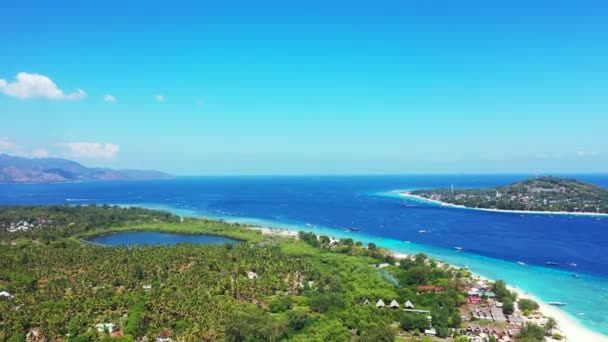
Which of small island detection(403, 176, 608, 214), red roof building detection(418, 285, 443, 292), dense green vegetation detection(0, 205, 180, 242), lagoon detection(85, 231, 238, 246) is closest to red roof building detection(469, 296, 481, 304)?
red roof building detection(418, 285, 443, 292)

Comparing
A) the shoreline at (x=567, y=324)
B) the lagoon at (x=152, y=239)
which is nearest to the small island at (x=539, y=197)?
the shoreline at (x=567, y=324)

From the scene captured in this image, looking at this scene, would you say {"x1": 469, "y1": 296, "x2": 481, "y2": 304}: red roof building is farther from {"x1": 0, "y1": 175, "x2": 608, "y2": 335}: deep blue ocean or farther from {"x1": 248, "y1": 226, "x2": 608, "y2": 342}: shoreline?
{"x1": 0, "y1": 175, "x2": 608, "y2": 335}: deep blue ocean

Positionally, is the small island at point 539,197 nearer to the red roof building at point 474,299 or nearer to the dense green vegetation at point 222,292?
the dense green vegetation at point 222,292

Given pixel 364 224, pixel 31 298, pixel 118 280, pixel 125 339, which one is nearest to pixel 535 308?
pixel 125 339

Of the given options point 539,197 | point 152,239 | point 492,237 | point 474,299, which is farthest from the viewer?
point 539,197

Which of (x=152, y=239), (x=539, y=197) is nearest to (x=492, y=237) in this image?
(x=152, y=239)

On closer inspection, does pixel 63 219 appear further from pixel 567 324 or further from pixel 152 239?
pixel 567 324
